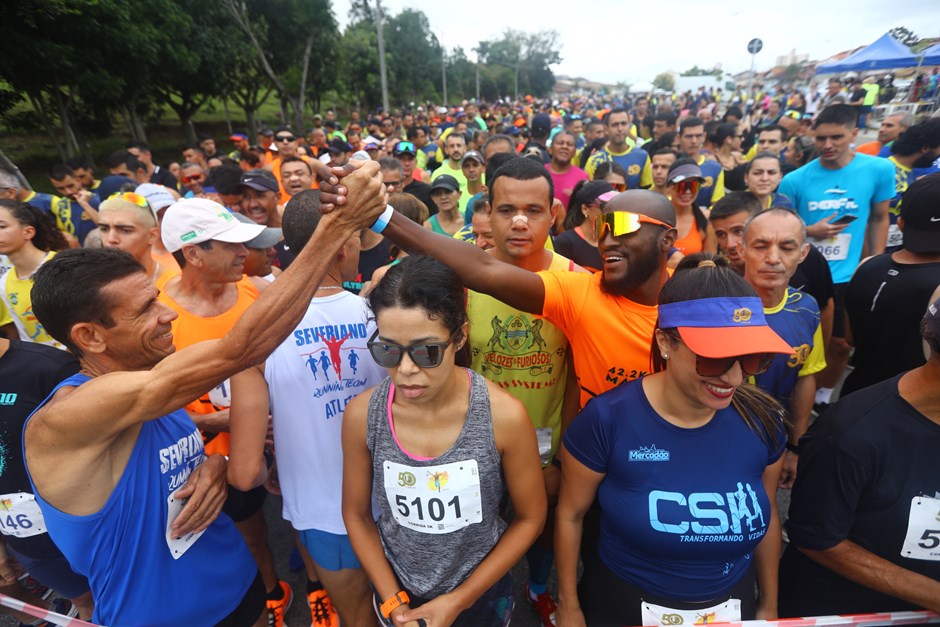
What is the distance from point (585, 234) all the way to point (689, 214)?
1.08 m

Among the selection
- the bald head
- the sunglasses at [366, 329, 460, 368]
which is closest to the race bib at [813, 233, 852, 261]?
the bald head

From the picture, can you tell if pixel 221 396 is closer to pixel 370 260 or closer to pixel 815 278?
pixel 370 260

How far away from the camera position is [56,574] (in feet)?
8.05

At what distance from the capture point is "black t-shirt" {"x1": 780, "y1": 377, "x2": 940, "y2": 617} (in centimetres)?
160

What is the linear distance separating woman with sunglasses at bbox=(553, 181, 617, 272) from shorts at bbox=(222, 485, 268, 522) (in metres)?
2.91

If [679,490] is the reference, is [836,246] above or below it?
above

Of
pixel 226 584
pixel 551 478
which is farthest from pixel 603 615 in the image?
pixel 226 584

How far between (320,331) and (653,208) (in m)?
1.59

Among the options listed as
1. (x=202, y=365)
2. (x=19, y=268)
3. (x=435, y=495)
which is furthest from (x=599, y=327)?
(x=19, y=268)

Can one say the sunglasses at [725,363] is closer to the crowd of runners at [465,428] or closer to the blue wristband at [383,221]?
the crowd of runners at [465,428]

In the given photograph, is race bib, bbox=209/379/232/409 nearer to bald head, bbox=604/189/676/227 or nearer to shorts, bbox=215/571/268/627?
shorts, bbox=215/571/268/627

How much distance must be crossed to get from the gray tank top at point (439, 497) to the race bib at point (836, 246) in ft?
12.9

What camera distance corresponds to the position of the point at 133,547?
1.73 meters

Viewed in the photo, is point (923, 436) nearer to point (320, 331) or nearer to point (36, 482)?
point (320, 331)
